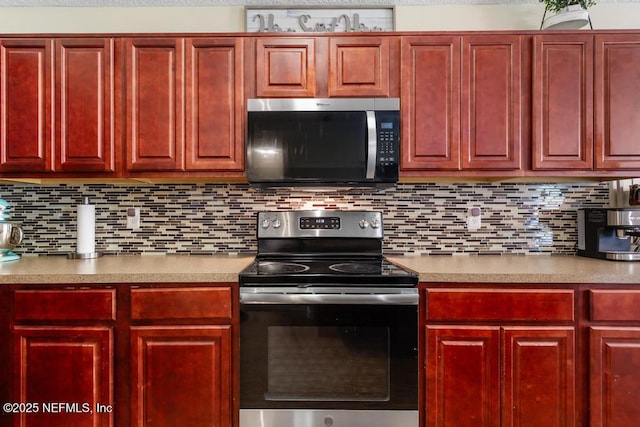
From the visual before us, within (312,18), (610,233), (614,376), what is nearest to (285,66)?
(312,18)

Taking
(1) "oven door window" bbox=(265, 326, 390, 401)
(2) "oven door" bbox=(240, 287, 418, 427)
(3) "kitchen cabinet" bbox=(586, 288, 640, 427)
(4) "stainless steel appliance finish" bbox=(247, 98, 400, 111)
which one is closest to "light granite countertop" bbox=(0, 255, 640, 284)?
(3) "kitchen cabinet" bbox=(586, 288, 640, 427)

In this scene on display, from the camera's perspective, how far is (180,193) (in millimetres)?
2279

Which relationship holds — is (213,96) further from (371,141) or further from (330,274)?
(330,274)

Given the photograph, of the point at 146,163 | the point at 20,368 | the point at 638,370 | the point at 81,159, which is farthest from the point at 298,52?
the point at 638,370

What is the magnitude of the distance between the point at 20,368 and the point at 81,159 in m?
1.03

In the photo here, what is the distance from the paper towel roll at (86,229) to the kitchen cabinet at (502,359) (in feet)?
6.24

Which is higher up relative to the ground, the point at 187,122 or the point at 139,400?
the point at 187,122

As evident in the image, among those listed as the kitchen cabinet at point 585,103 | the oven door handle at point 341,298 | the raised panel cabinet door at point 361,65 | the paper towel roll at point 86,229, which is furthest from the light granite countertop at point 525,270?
the paper towel roll at point 86,229

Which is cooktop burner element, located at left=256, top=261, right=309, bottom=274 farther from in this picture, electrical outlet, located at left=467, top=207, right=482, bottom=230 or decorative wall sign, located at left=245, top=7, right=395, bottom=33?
decorative wall sign, located at left=245, top=7, right=395, bottom=33

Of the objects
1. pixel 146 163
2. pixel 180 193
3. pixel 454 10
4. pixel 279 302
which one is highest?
pixel 454 10

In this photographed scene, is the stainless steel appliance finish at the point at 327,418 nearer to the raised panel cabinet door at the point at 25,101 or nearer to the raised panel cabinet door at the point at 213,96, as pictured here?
the raised panel cabinet door at the point at 213,96

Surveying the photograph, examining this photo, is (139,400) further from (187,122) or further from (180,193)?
(187,122)

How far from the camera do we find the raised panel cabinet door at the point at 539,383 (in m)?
1.60

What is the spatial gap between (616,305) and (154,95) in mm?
2426
